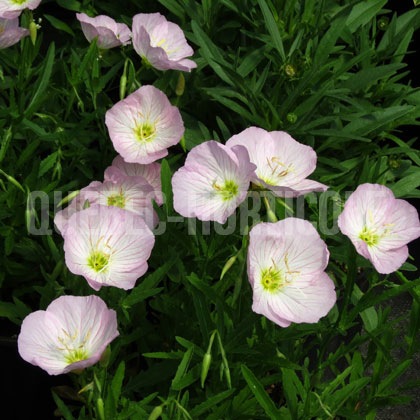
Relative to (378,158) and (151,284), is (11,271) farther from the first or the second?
(378,158)

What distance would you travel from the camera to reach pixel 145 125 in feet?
3.61

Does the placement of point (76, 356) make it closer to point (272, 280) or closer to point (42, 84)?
point (272, 280)

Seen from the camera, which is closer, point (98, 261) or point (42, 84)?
point (98, 261)

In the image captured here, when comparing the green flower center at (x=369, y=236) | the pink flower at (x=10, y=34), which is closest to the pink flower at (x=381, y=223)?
the green flower center at (x=369, y=236)

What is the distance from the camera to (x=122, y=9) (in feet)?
4.60

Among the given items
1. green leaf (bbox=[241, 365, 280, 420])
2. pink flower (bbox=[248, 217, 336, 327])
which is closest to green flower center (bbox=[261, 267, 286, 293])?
pink flower (bbox=[248, 217, 336, 327])

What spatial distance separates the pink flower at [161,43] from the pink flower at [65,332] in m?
0.45

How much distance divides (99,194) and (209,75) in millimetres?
490

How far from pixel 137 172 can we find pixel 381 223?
0.41m

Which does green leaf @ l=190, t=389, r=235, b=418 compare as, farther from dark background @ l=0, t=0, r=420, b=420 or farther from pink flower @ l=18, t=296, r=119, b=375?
→ dark background @ l=0, t=0, r=420, b=420

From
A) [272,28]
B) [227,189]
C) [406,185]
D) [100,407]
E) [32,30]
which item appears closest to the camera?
[100,407]

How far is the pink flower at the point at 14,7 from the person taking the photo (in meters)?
1.07

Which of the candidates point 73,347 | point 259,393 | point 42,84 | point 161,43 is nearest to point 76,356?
point 73,347

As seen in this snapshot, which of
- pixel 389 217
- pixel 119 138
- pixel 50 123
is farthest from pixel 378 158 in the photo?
pixel 50 123
